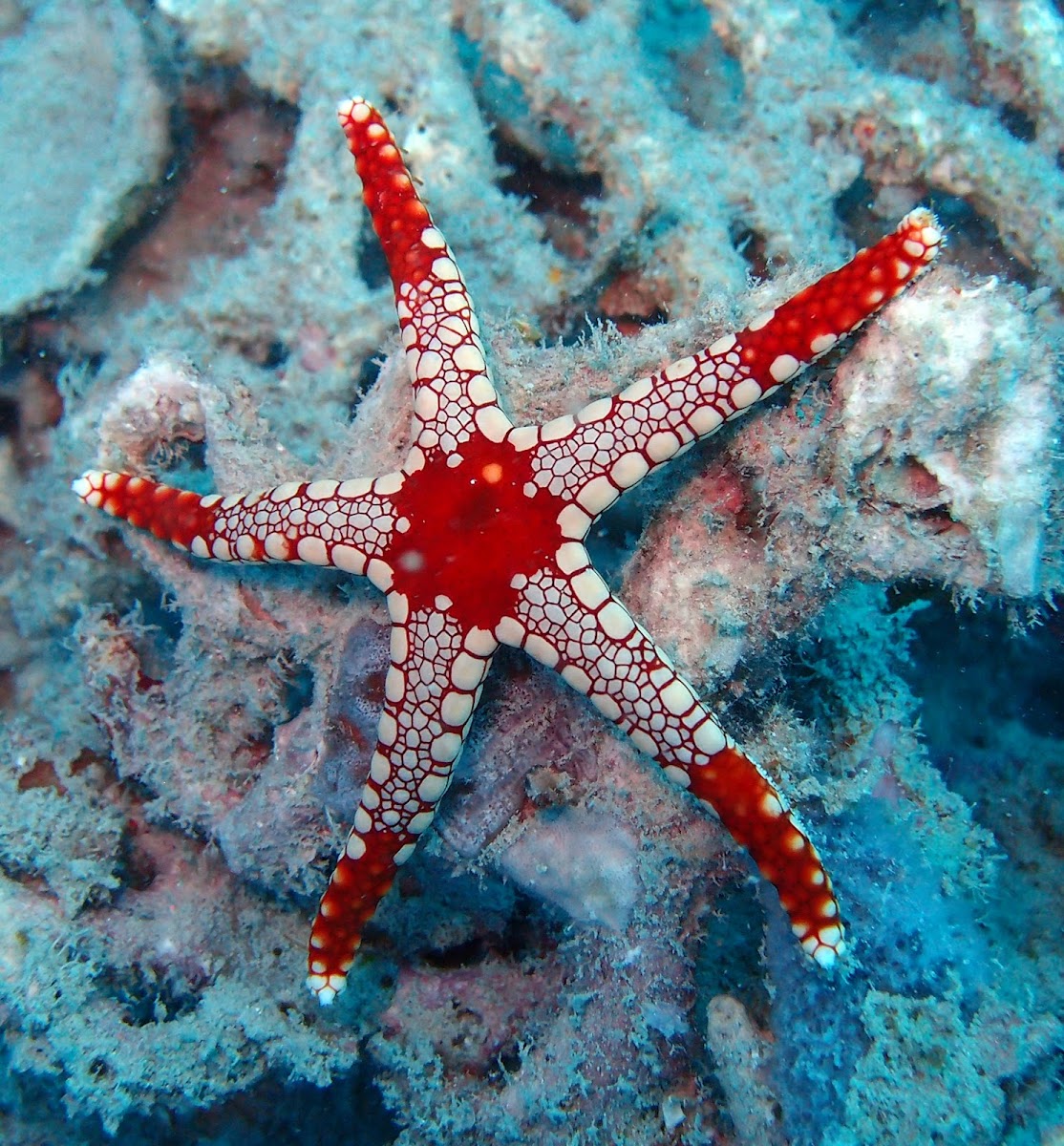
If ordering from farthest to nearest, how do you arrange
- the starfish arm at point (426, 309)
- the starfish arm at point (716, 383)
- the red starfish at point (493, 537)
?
the starfish arm at point (426, 309) → the red starfish at point (493, 537) → the starfish arm at point (716, 383)

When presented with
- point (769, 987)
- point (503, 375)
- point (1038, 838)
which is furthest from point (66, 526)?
point (1038, 838)

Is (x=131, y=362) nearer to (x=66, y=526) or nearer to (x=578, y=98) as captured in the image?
(x=66, y=526)

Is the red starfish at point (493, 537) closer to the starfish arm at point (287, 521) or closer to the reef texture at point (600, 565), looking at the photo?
the starfish arm at point (287, 521)

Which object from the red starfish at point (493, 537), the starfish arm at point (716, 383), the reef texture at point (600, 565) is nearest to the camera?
the starfish arm at point (716, 383)

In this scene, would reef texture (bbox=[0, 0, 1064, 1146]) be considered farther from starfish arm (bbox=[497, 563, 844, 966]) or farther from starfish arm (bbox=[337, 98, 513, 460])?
starfish arm (bbox=[337, 98, 513, 460])

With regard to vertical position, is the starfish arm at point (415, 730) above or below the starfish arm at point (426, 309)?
below

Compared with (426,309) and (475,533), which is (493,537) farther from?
(426,309)

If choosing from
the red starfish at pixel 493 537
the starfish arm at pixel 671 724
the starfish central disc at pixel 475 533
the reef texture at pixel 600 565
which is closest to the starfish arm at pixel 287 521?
the red starfish at pixel 493 537

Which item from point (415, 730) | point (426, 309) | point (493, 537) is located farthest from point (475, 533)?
point (426, 309)
